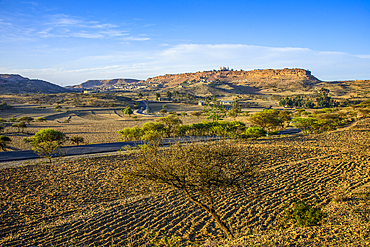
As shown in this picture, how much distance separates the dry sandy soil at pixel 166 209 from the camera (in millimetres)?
6629

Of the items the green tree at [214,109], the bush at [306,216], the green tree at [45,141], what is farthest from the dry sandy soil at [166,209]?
the green tree at [214,109]

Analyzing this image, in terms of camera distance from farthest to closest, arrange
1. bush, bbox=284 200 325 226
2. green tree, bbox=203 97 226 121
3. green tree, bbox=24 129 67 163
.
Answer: green tree, bbox=24 129 67 163
green tree, bbox=203 97 226 121
bush, bbox=284 200 325 226

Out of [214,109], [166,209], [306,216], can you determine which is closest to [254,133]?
[214,109]

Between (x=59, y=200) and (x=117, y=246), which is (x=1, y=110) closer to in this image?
(x=59, y=200)

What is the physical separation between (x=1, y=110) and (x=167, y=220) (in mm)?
74111

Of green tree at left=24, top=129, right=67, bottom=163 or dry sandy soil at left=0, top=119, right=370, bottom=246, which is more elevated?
green tree at left=24, top=129, right=67, bottom=163

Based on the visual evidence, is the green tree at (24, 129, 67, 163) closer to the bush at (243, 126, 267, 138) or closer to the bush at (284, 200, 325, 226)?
the bush at (284, 200, 325, 226)

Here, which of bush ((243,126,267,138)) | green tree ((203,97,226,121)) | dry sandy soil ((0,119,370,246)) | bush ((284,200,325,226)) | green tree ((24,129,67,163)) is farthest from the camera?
bush ((243,126,267,138))

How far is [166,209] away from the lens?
8977 mm

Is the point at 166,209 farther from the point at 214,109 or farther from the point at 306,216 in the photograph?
the point at 306,216

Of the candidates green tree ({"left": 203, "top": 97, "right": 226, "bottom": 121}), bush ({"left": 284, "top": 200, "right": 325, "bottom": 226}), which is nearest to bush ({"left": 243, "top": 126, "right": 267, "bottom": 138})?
green tree ({"left": 203, "top": 97, "right": 226, "bottom": 121})

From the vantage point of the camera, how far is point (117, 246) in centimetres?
646

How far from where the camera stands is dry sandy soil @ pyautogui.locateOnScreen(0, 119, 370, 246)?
6.63 meters

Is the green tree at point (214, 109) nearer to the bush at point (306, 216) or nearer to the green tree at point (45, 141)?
the bush at point (306, 216)
